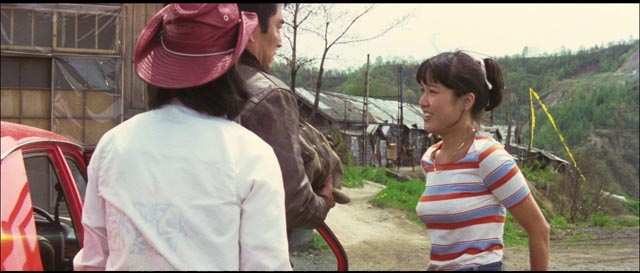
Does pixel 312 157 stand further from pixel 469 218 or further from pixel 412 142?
pixel 412 142

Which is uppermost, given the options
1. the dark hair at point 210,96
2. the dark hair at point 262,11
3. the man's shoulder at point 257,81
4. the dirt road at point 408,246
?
the dark hair at point 262,11

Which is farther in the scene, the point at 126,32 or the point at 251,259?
the point at 126,32

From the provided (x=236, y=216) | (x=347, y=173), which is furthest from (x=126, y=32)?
(x=347, y=173)

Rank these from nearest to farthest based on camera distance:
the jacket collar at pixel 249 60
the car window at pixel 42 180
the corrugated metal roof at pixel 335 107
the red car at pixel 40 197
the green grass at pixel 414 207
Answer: the red car at pixel 40 197, the jacket collar at pixel 249 60, the car window at pixel 42 180, the green grass at pixel 414 207, the corrugated metal roof at pixel 335 107

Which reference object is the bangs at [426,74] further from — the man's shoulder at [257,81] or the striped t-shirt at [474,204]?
the man's shoulder at [257,81]

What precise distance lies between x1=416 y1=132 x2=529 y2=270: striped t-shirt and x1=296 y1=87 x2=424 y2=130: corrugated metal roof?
19431mm

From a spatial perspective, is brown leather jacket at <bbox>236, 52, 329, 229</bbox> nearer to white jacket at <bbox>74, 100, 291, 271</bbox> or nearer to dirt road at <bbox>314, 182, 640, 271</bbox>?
white jacket at <bbox>74, 100, 291, 271</bbox>

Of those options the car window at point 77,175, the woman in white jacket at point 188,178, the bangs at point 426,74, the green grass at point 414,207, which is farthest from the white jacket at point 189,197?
the green grass at point 414,207

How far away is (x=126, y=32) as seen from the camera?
866 cm

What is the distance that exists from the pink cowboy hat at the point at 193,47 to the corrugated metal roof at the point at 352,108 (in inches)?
781

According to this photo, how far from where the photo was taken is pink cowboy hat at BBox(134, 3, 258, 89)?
1.38 meters

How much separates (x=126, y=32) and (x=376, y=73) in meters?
21.0

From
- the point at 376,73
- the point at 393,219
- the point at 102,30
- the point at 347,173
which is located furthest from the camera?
the point at 376,73

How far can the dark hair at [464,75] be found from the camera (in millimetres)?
1998
